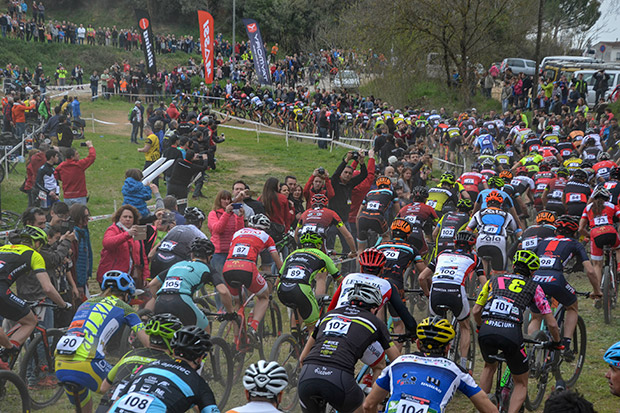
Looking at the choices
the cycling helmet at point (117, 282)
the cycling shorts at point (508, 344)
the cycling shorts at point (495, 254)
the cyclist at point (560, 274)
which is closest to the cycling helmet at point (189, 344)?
the cycling helmet at point (117, 282)

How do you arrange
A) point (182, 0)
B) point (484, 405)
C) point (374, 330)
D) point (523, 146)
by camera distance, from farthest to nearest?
point (182, 0) < point (523, 146) < point (374, 330) < point (484, 405)

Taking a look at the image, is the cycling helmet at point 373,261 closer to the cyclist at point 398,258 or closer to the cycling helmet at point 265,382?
the cyclist at point 398,258

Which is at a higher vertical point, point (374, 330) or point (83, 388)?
point (374, 330)

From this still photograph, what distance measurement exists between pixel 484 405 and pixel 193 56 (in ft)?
188

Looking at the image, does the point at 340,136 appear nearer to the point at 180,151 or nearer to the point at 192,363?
the point at 180,151

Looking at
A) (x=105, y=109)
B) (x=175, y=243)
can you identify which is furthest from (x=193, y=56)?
(x=175, y=243)

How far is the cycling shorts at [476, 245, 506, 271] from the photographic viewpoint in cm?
1076

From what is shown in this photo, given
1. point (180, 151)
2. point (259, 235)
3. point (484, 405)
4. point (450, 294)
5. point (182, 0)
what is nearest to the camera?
point (484, 405)

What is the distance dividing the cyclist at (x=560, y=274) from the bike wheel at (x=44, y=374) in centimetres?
581

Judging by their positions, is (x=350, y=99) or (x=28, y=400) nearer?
(x=28, y=400)

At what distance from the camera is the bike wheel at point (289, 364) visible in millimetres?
8133

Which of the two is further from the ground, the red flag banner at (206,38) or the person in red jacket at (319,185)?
the red flag banner at (206,38)

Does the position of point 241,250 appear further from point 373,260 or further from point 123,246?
point 373,260

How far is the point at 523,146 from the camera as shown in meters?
21.4
